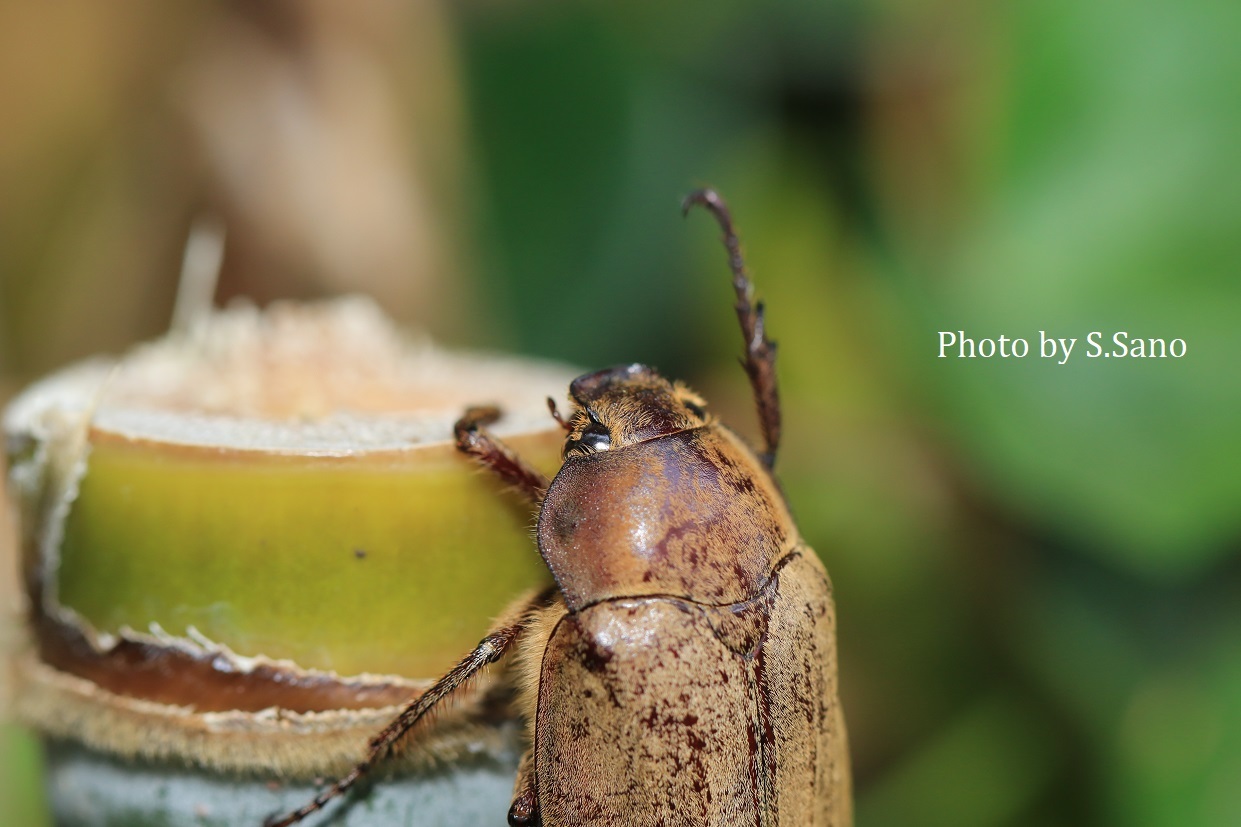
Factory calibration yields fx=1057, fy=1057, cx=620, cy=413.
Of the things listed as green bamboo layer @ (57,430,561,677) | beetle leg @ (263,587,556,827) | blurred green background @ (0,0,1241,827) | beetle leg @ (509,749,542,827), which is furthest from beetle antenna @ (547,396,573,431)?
blurred green background @ (0,0,1241,827)

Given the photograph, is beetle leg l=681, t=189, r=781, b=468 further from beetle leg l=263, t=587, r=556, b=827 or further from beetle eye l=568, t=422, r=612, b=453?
beetle leg l=263, t=587, r=556, b=827

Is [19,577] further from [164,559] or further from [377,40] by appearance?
[377,40]

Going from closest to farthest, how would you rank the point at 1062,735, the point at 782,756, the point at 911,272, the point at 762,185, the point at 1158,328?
the point at 782,756, the point at 1158,328, the point at 1062,735, the point at 911,272, the point at 762,185

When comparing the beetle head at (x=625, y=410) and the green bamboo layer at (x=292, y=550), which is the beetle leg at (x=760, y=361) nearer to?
the beetle head at (x=625, y=410)

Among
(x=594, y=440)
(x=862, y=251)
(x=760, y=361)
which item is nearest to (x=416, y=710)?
(x=594, y=440)

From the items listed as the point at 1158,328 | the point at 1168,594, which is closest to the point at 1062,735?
the point at 1168,594

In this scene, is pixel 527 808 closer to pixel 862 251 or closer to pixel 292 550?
pixel 292 550

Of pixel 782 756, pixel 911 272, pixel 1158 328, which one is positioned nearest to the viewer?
pixel 782 756
